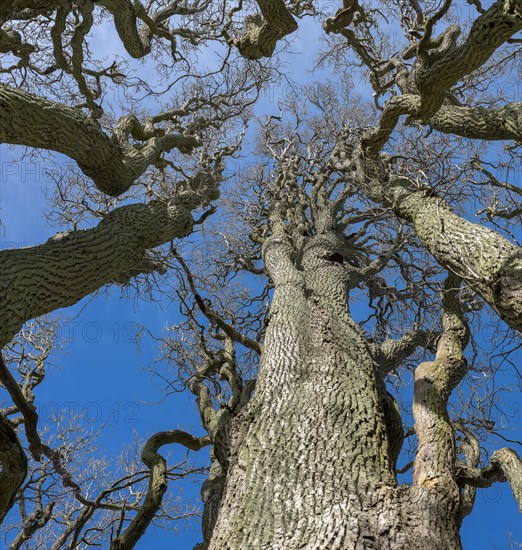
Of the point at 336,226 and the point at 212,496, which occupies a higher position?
the point at 336,226

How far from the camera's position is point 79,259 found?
3.98m

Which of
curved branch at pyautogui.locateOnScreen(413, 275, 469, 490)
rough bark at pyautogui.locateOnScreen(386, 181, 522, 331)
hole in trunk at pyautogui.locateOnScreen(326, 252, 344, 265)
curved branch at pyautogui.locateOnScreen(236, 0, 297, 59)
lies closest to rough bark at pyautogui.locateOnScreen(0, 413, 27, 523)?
curved branch at pyautogui.locateOnScreen(413, 275, 469, 490)

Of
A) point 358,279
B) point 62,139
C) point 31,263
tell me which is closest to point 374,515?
point 31,263

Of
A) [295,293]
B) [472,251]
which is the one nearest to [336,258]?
[295,293]

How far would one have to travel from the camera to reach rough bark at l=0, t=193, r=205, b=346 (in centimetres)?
329

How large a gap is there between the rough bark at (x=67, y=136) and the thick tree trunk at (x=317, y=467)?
2161 mm

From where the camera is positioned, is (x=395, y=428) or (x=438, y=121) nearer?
(x=395, y=428)

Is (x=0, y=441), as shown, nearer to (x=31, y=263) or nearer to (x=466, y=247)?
(x=31, y=263)

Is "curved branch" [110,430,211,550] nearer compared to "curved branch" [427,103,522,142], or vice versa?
"curved branch" [110,430,211,550]

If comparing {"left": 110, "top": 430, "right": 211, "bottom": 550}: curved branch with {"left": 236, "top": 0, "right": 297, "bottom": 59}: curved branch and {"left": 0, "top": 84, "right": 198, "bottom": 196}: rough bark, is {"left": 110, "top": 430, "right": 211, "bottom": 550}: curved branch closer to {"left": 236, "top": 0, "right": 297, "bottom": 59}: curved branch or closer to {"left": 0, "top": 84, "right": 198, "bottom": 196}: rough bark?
{"left": 0, "top": 84, "right": 198, "bottom": 196}: rough bark

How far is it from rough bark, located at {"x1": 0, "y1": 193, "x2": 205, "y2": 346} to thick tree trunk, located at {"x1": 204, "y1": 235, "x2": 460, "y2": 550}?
4.94 ft

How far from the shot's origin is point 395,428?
168 inches

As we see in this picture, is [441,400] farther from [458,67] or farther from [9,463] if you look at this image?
[9,463]

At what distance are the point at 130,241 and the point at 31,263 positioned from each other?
115 centimetres
